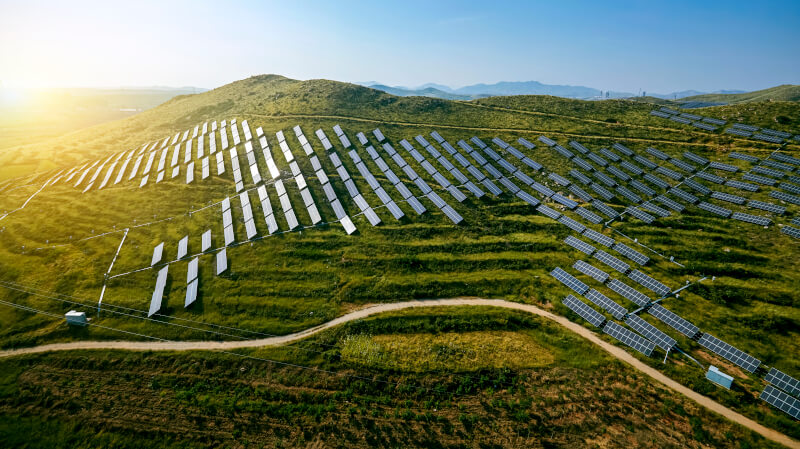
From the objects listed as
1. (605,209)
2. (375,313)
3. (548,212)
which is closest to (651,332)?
(605,209)

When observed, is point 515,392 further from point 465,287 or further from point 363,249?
point 363,249

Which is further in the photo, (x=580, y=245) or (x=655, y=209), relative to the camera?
(x=655, y=209)

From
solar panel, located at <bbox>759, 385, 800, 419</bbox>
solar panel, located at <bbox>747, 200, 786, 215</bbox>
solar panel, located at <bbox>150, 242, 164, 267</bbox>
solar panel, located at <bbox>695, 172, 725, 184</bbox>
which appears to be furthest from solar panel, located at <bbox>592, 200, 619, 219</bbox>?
solar panel, located at <bbox>150, 242, 164, 267</bbox>

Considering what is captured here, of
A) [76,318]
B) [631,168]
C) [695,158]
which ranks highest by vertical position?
[695,158]

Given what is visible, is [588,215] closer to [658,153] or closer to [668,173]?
[668,173]

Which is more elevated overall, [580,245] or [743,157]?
[743,157]

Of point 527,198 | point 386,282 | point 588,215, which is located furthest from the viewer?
point 527,198

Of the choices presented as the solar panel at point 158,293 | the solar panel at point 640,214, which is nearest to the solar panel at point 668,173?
the solar panel at point 640,214
